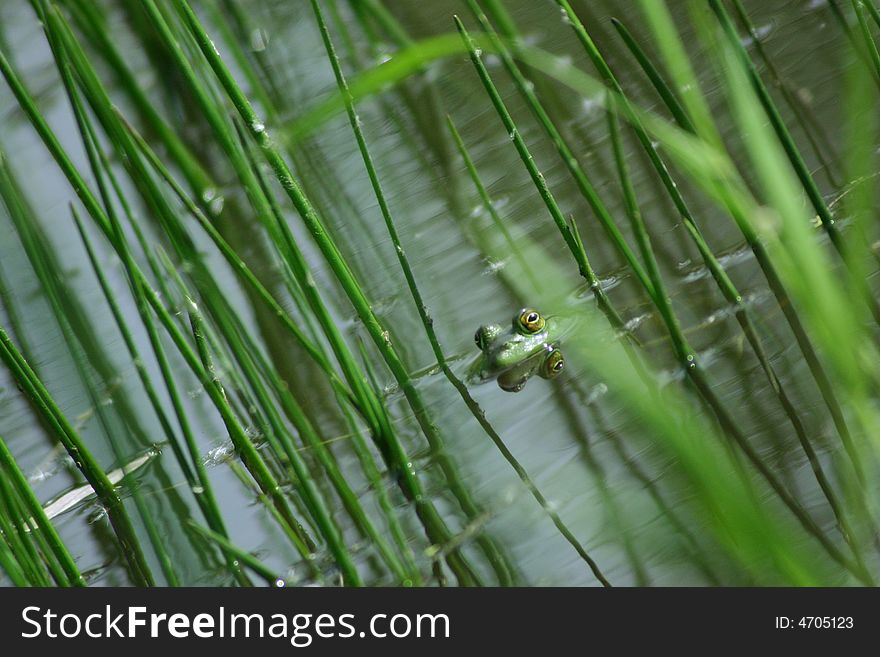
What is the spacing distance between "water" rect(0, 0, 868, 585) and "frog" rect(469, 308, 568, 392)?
31 mm

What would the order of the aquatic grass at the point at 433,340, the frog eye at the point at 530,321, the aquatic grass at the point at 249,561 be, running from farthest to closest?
the frog eye at the point at 530,321 < the aquatic grass at the point at 433,340 < the aquatic grass at the point at 249,561

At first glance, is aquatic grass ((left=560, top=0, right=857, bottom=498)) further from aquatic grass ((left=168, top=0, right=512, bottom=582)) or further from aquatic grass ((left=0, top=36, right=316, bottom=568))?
aquatic grass ((left=0, top=36, right=316, bottom=568))

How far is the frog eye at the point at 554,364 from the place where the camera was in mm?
1548

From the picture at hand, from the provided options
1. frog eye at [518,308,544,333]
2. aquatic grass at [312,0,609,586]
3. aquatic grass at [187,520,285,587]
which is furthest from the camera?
frog eye at [518,308,544,333]

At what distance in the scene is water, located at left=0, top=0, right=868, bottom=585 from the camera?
4.29 feet

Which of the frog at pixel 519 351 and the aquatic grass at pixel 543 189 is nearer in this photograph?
the aquatic grass at pixel 543 189

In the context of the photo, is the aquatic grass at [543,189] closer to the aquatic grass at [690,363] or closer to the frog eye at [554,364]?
the aquatic grass at [690,363]

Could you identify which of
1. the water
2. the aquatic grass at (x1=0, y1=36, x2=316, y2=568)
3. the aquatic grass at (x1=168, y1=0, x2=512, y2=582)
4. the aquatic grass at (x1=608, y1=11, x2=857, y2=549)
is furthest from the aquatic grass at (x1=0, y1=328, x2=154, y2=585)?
the aquatic grass at (x1=608, y1=11, x2=857, y2=549)

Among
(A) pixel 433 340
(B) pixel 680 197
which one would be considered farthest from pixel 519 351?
(B) pixel 680 197

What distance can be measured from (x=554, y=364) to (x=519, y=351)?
72 mm

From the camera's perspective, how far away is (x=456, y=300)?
5.71ft

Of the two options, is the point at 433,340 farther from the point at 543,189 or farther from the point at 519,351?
the point at 543,189

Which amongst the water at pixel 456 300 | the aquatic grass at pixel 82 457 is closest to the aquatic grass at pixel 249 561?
the water at pixel 456 300
